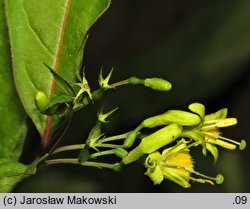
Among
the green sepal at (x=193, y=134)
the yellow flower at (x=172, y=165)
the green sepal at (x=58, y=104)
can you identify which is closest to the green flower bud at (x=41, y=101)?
the green sepal at (x=58, y=104)

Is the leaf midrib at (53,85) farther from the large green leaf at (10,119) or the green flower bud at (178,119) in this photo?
the green flower bud at (178,119)

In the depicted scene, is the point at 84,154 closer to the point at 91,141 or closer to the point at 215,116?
the point at 91,141

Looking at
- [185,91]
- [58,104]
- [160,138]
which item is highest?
[185,91]

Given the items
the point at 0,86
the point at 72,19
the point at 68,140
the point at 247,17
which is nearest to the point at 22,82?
the point at 0,86

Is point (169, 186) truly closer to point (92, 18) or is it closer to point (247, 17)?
point (247, 17)

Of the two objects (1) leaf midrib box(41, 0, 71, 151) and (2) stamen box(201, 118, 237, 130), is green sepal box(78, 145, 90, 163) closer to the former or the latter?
(1) leaf midrib box(41, 0, 71, 151)

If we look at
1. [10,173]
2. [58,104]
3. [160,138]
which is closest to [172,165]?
[160,138]
